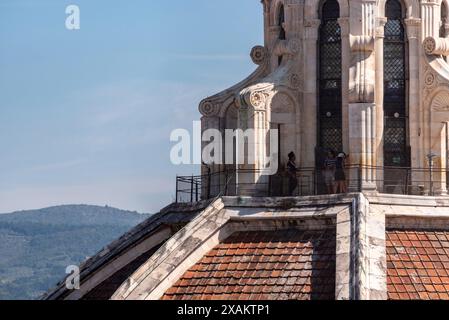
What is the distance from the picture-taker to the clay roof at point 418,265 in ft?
175

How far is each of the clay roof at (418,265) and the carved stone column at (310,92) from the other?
4553 mm

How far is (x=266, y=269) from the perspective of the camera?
55.0m

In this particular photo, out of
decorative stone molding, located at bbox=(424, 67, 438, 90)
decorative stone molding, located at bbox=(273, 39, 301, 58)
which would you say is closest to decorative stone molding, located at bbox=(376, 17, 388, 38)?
decorative stone molding, located at bbox=(424, 67, 438, 90)

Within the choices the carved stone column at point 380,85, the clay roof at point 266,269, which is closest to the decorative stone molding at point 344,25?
the carved stone column at point 380,85

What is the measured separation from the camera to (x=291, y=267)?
180 ft

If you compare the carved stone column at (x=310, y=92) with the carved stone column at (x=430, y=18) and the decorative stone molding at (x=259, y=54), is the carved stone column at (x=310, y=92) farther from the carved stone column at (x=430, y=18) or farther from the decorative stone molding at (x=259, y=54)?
the carved stone column at (x=430, y=18)

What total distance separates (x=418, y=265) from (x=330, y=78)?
7.31 meters

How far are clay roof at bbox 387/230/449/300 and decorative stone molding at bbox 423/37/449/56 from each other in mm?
5615

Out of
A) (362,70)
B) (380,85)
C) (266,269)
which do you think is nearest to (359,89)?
(362,70)

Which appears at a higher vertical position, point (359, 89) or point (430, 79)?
point (430, 79)

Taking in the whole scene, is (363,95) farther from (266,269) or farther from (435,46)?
(266,269)

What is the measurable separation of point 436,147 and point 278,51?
222 inches
